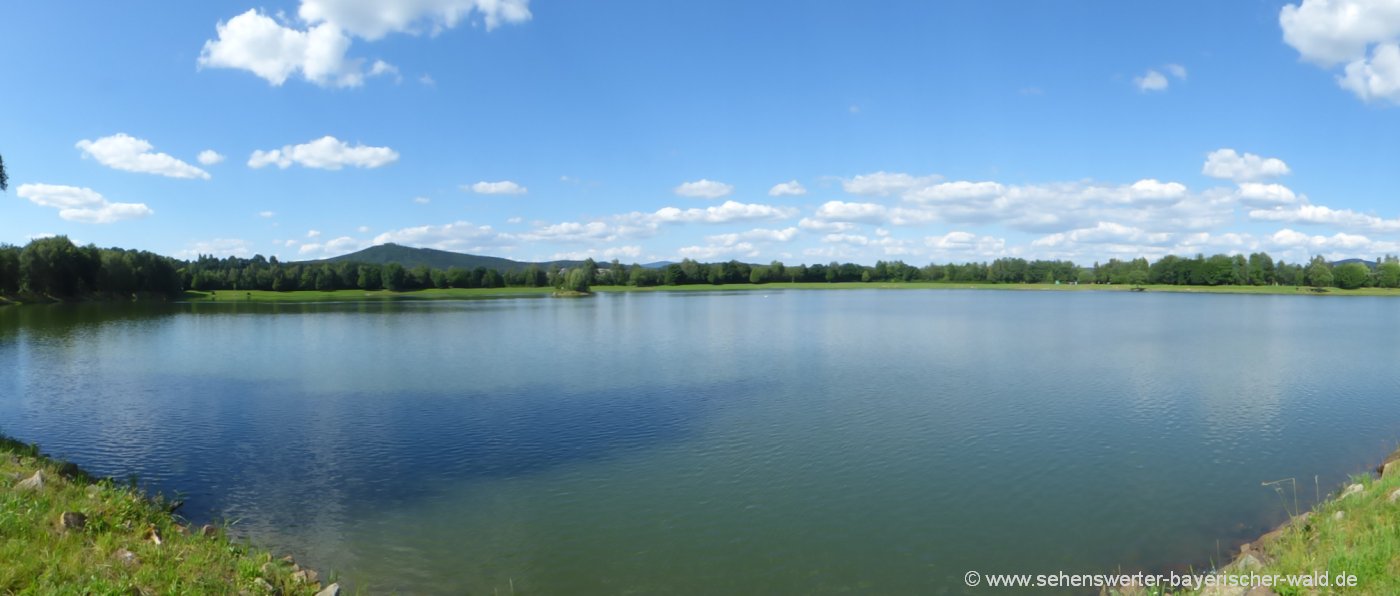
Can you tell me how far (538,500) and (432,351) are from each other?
→ 2846 cm

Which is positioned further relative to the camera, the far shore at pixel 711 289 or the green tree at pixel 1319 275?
the green tree at pixel 1319 275

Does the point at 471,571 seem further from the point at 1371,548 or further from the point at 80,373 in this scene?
the point at 80,373

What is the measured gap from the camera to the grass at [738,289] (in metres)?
130

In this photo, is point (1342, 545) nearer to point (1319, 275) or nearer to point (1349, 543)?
point (1349, 543)

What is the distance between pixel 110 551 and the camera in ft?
28.2

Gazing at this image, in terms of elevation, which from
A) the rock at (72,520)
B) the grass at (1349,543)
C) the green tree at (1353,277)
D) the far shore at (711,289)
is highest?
the green tree at (1353,277)

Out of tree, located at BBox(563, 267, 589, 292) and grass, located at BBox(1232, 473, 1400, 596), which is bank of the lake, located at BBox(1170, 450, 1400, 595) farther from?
tree, located at BBox(563, 267, 589, 292)

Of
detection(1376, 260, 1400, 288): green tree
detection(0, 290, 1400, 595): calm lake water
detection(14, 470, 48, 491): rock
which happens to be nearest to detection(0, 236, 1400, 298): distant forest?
detection(1376, 260, 1400, 288): green tree

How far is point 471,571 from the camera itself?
407 inches

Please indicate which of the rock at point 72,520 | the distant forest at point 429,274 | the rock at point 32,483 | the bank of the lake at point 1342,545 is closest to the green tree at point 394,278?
the distant forest at point 429,274

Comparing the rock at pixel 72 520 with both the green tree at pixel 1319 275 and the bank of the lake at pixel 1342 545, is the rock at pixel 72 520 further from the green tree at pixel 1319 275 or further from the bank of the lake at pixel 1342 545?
the green tree at pixel 1319 275

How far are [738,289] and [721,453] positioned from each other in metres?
165

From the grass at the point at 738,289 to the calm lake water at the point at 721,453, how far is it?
10671cm

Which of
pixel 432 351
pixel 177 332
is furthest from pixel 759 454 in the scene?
pixel 177 332
